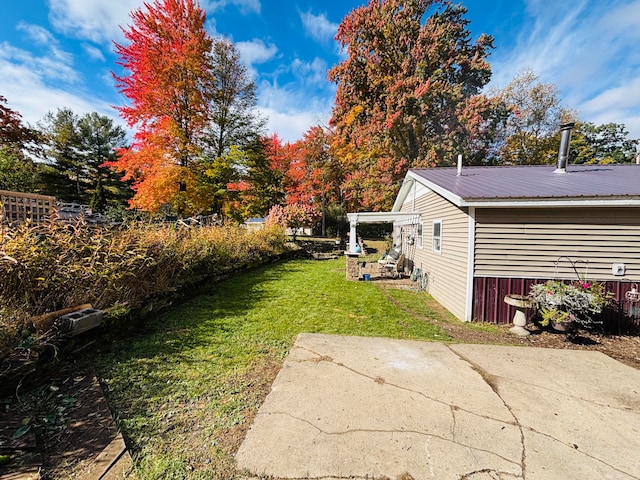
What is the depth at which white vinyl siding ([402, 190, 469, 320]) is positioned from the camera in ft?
18.6

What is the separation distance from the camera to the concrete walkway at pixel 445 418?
2.00 m

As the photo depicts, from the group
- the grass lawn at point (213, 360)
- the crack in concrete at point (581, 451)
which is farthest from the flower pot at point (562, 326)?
the crack in concrete at point (581, 451)

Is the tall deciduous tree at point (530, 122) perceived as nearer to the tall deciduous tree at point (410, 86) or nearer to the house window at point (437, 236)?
the tall deciduous tree at point (410, 86)

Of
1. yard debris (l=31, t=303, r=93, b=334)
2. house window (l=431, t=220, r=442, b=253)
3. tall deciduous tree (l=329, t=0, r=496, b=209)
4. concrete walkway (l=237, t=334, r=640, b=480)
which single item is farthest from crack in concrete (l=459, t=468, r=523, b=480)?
tall deciduous tree (l=329, t=0, r=496, b=209)

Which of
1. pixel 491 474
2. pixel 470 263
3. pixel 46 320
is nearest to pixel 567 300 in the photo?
pixel 470 263

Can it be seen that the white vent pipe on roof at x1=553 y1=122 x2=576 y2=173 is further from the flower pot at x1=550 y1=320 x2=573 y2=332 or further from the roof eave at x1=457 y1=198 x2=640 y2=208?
the flower pot at x1=550 y1=320 x2=573 y2=332

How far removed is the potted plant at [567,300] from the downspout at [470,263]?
99 centimetres

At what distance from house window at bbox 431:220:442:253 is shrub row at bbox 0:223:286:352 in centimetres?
620

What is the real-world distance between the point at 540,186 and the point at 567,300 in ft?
8.00

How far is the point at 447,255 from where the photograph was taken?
659 centimetres

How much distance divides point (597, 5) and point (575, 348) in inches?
449

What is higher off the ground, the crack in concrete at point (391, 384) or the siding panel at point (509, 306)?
the siding panel at point (509, 306)

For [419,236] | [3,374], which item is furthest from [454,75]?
[3,374]

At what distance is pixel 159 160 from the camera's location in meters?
11.4
